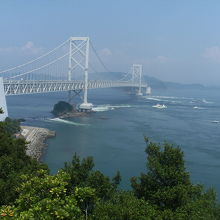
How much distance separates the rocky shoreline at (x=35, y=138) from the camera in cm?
1080

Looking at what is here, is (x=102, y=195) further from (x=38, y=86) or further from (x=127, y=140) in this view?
(x=38, y=86)

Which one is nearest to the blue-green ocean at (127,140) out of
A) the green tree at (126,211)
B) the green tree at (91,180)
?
the green tree at (91,180)

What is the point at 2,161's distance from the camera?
173 inches

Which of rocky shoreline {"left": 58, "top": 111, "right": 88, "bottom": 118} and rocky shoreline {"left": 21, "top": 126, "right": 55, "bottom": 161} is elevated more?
rocky shoreline {"left": 58, "top": 111, "right": 88, "bottom": 118}

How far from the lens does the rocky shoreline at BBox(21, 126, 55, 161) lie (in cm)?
1080

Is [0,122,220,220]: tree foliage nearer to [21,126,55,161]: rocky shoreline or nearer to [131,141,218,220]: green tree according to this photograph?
[131,141,218,220]: green tree

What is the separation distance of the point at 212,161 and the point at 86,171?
7347 millimetres

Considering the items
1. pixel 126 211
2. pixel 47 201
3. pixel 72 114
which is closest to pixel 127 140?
pixel 72 114

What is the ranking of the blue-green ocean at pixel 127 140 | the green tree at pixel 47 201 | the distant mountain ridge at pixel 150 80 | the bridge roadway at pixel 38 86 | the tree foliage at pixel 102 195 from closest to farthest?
the green tree at pixel 47 201 < the tree foliage at pixel 102 195 < the blue-green ocean at pixel 127 140 < the bridge roadway at pixel 38 86 < the distant mountain ridge at pixel 150 80

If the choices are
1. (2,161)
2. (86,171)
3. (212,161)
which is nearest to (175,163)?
(86,171)

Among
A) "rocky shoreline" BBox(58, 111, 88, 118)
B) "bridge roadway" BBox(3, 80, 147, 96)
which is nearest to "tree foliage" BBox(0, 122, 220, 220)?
"bridge roadway" BBox(3, 80, 147, 96)

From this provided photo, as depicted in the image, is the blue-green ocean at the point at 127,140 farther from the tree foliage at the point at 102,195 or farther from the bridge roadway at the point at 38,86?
the tree foliage at the point at 102,195

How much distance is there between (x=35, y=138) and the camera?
41.0 ft

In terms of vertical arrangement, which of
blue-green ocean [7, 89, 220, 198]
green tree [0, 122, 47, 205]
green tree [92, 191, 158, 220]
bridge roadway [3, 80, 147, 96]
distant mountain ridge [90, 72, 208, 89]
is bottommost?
blue-green ocean [7, 89, 220, 198]
